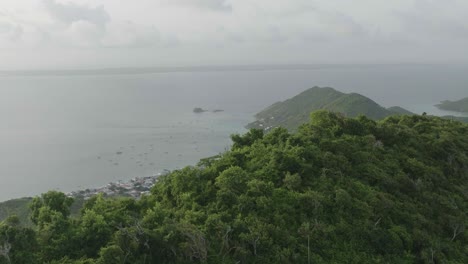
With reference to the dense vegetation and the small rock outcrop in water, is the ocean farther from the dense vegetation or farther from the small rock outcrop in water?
the dense vegetation

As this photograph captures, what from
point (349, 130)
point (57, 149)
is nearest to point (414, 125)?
point (349, 130)

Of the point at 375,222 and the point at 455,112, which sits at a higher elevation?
the point at 375,222

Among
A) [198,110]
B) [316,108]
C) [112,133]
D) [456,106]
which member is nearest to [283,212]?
[316,108]

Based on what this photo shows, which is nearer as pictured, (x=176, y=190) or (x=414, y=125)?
(x=176, y=190)

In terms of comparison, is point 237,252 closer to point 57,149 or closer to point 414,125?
point 414,125

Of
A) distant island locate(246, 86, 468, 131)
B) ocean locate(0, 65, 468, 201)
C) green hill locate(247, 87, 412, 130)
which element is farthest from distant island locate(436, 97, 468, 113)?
green hill locate(247, 87, 412, 130)

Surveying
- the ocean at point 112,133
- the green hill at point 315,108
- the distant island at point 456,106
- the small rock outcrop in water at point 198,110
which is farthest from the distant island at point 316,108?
the small rock outcrop in water at point 198,110

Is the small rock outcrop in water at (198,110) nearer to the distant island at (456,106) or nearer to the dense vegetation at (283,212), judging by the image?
the distant island at (456,106)

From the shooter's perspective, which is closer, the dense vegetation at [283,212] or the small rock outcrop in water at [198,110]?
the dense vegetation at [283,212]
